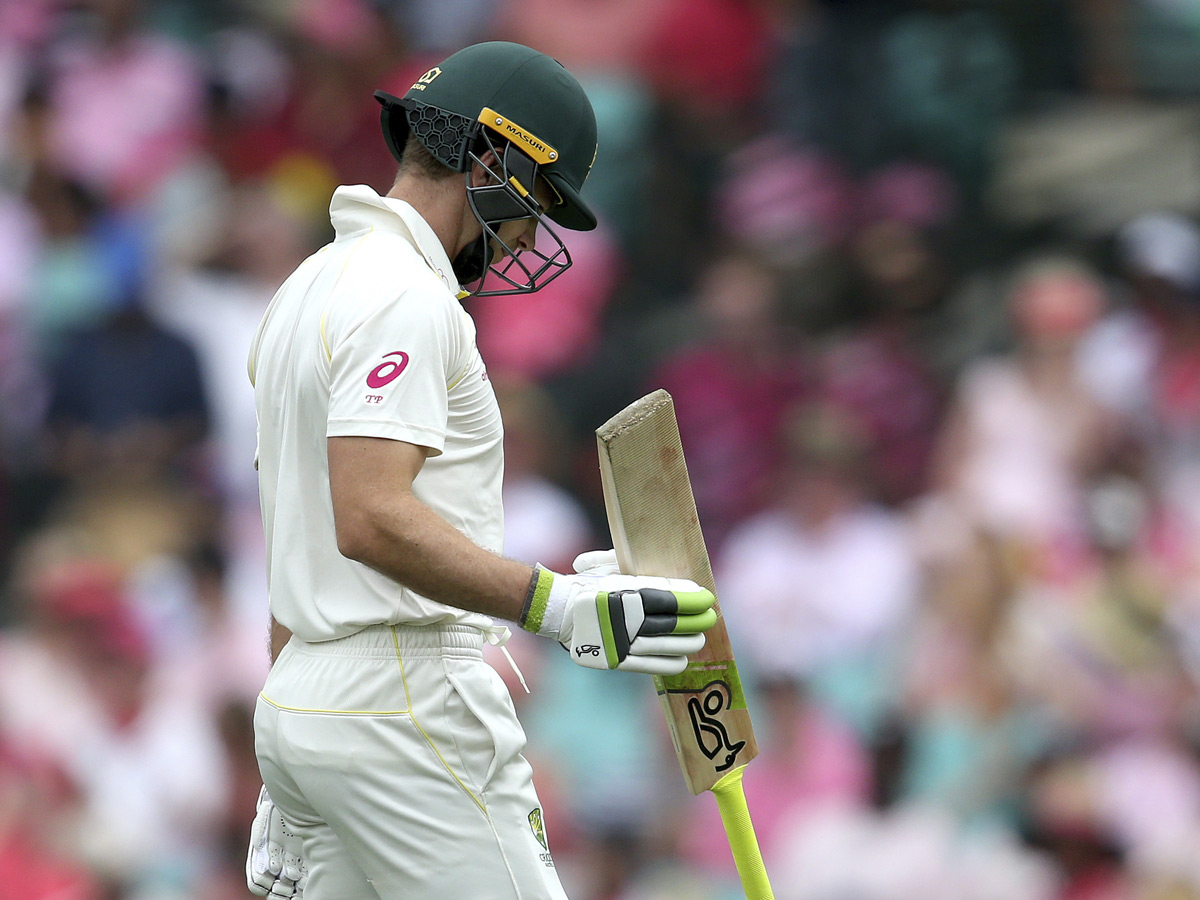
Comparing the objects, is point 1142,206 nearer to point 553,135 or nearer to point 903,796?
point 903,796

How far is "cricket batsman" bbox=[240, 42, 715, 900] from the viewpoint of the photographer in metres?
2.18

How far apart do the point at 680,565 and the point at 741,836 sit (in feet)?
1.67

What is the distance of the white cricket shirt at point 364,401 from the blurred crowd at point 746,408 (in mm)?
3030

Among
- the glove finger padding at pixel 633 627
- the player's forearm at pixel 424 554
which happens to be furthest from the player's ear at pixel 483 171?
the glove finger padding at pixel 633 627

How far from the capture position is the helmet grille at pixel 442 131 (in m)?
2.45

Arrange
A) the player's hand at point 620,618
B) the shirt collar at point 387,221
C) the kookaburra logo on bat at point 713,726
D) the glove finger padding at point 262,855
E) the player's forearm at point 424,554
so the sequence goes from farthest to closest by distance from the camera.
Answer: the kookaburra logo on bat at point 713,726
the glove finger padding at point 262,855
the shirt collar at point 387,221
the player's hand at point 620,618
the player's forearm at point 424,554

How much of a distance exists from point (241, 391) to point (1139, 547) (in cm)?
340

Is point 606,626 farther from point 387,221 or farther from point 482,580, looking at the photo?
point 387,221

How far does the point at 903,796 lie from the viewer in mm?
5145

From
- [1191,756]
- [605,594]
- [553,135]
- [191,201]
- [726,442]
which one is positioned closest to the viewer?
[605,594]

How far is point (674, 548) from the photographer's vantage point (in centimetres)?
255

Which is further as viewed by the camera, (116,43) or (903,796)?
(116,43)

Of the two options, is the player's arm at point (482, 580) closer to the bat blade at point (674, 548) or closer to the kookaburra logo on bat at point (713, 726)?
the bat blade at point (674, 548)

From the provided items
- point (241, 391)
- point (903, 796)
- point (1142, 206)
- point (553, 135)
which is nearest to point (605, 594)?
point (553, 135)
